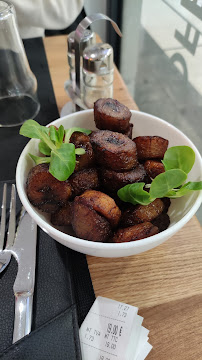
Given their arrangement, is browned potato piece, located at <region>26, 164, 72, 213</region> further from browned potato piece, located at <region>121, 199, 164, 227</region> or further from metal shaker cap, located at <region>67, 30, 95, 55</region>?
metal shaker cap, located at <region>67, 30, 95, 55</region>

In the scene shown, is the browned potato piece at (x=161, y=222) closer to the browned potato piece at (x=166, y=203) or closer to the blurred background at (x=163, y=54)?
the browned potato piece at (x=166, y=203)

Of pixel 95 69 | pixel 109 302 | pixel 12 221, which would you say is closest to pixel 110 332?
pixel 109 302

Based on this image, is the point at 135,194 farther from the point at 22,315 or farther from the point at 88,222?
the point at 22,315

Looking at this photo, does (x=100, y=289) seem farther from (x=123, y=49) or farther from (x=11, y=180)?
(x=123, y=49)

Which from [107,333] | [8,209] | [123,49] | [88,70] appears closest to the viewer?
[107,333]

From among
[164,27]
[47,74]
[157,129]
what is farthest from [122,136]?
[164,27]

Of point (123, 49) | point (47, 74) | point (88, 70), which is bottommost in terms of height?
point (123, 49)

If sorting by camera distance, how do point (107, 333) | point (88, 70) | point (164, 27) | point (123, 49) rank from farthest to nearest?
point (123, 49), point (164, 27), point (88, 70), point (107, 333)
